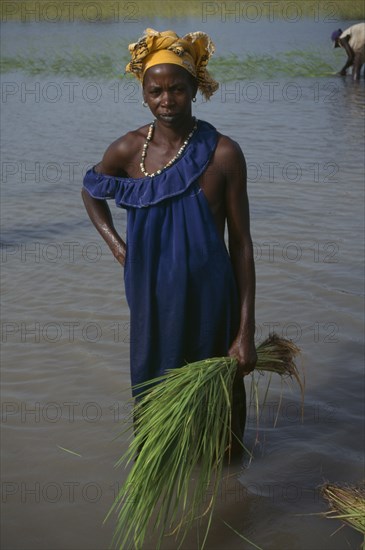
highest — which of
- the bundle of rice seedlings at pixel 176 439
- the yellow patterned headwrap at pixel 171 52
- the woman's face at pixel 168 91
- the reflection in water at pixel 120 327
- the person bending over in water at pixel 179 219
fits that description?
the yellow patterned headwrap at pixel 171 52

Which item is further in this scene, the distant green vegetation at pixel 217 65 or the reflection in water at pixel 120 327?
the distant green vegetation at pixel 217 65

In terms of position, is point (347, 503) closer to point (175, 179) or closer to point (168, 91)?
point (175, 179)

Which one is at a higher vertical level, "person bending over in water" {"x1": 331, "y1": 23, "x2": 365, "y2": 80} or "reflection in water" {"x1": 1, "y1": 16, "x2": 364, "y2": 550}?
"person bending over in water" {"x1": 331, "y1": 23, "x2": 365, "y2": 80}

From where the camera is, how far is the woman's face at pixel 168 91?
A: 8.93ft

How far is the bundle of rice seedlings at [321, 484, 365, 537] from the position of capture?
2725 mm

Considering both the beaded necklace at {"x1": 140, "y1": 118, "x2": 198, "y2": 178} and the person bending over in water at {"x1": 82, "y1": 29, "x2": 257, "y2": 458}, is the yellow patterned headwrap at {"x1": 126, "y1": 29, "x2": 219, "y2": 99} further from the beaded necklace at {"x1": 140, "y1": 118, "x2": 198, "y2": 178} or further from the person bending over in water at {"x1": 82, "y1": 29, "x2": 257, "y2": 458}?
the beaded necklace at {"x1": 140, "y1": 118, "x2": 198, "y2": 178}

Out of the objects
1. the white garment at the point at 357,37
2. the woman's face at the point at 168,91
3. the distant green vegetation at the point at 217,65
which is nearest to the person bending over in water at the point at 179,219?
the woman's face at the point at 168,91

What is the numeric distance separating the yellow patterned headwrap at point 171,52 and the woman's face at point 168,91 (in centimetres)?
2

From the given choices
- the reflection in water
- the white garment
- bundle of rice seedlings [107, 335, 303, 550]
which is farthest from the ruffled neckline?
the white garment

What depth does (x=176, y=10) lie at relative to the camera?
25.0 meters

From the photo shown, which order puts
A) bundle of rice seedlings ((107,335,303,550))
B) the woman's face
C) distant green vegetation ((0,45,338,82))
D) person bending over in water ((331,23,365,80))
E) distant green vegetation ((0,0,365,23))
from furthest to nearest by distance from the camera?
distant green vegetation ((0,0,365,23))
distant green vegetation ((0,45,338,82))
person bending over in water ((331,23,365,80))
the woman's face
bundle of rice seedlings ((107,335,303,550))

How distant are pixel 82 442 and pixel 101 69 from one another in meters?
12.1

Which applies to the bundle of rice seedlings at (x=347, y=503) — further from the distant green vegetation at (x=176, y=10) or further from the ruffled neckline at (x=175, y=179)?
the distant green vegetation at (x=176, y=10)

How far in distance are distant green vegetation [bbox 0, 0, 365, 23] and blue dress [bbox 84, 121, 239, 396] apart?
21.0 metres
